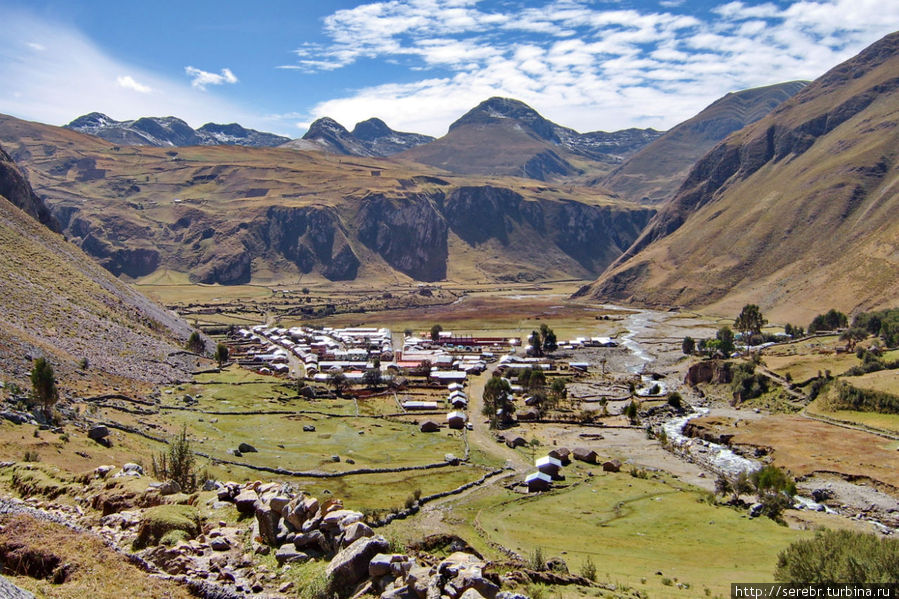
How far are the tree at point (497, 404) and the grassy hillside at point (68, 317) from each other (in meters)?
40.8

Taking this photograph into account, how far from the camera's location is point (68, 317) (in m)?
78.2

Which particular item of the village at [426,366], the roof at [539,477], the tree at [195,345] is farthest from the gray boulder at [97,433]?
the tree at [195,345]

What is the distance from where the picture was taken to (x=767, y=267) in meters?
199

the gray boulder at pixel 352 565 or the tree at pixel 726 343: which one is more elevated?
the gray boulder at pixel 352 565

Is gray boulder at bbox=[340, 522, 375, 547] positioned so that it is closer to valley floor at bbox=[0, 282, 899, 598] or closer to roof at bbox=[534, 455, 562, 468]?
valley floor at bbox=[0, 282, 899, 598]

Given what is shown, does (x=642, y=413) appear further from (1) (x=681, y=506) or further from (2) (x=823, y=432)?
(1) (x=681, y=506)

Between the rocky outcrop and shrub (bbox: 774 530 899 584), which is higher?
shrub (bbox: 774 530 899 584)

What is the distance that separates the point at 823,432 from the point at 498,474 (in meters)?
41.9

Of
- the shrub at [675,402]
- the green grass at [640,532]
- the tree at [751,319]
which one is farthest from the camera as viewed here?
the tree at [751,319]

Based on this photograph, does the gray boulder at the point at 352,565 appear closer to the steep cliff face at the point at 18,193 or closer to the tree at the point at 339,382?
the tree at the point at 339,382

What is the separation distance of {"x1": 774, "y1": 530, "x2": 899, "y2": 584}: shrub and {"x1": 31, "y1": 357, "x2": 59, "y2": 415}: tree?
45401 millimetres

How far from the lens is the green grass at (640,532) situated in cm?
3247

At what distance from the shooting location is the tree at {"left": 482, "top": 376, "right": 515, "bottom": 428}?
8044 cm

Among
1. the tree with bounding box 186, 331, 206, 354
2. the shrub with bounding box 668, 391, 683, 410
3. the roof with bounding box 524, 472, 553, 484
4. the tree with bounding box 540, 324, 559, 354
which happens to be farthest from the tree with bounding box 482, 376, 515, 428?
the tree with bounding box 540, 324, 559, 354
